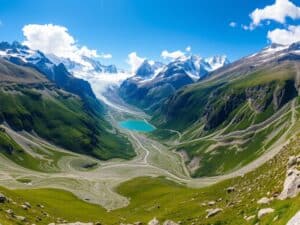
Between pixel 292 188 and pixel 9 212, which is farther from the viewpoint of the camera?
pixel 9 212

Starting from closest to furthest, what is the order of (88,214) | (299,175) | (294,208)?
1. (294,208)
2. (299,175)
3. (88,214)

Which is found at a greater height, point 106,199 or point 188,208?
point 106,199

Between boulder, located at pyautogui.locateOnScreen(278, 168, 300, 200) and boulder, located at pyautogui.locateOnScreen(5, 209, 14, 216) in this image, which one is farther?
boulder, located at pyautogui.locateOnScreen(5, 209, 14, 216)

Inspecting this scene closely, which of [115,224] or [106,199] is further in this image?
[106,199]

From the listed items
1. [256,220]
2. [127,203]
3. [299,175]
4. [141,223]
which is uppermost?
[127,203]

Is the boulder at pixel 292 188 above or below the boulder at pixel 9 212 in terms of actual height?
below

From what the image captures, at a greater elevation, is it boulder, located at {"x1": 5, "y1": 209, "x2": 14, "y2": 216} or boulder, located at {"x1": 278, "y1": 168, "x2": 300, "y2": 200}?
boulder, located at {"x1": 5, "y1": 209, "x2": 14, "y2": 216}

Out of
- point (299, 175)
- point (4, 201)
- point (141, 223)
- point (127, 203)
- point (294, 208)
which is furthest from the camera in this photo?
point (127, 203)

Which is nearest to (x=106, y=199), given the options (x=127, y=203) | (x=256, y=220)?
(x=127, y=203)

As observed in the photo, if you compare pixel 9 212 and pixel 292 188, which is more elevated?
pixel 9 212

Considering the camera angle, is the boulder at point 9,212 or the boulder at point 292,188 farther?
the boulder at point 9,212

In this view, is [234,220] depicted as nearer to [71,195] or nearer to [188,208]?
[188,208]
